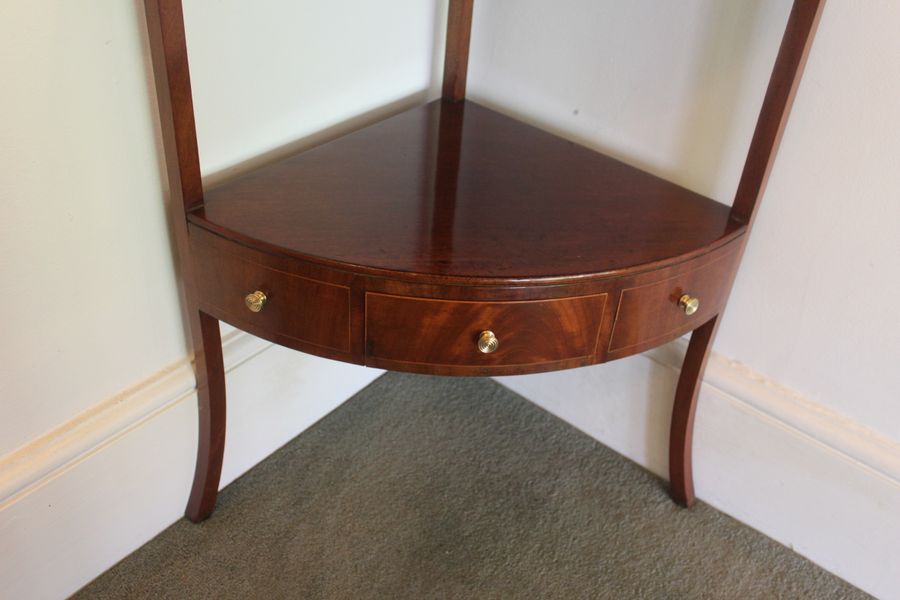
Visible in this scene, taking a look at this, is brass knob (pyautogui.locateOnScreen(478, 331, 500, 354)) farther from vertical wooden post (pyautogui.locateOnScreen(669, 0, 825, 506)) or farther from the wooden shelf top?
vertical wooden post (pyautogui.locateOnScreen(669, 0, 825, 506))

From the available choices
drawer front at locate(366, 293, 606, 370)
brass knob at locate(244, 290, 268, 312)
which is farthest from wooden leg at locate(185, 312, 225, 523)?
drawer front at locate(366, 293, 606, 370)

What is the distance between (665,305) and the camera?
3.07 ft

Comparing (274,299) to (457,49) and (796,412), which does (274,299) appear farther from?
(796,412)

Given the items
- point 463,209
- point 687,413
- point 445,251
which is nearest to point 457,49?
point 463,209

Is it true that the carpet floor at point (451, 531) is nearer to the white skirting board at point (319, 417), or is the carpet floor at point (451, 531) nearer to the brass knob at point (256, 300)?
the white skirting board at point (319, 417)

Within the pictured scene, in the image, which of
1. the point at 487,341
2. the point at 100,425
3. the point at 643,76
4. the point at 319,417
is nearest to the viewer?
the point at 487,341

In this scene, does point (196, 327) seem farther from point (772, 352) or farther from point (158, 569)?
point (772, 352)

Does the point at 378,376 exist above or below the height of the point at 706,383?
below

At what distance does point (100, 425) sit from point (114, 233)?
239 mm

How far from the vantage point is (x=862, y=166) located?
99cm

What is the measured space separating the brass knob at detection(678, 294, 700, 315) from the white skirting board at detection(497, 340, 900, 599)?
294 millimetres

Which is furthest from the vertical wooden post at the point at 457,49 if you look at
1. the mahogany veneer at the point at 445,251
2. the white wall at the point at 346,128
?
the mahogany veneer at the point at 445,251

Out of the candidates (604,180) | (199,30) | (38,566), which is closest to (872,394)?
(604,180)

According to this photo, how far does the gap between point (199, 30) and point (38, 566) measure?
2.15ft
